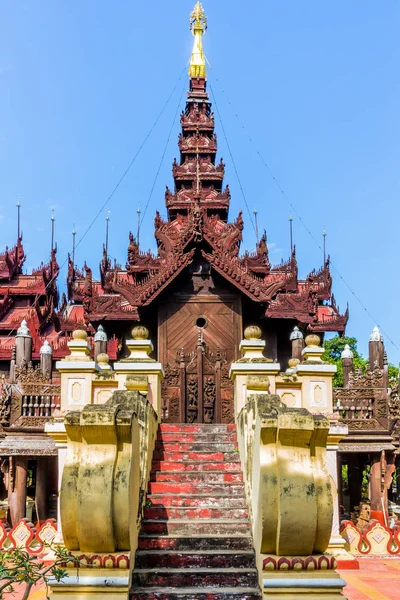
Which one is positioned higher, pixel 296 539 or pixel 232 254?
pixel 232 254

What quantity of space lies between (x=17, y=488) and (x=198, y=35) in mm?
29567

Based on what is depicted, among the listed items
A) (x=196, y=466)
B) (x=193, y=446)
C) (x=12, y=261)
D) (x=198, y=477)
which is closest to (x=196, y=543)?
(x=198, y=477)

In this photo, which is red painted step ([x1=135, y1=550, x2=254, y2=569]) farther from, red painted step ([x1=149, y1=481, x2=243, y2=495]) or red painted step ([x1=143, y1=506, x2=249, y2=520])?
red painted step ([x1=149, y1=481, x2=243, y2=495])

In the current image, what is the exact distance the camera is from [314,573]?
248 inches

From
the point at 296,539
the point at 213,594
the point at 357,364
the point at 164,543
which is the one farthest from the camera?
the point at 357,364

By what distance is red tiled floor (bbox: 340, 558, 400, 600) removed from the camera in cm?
832

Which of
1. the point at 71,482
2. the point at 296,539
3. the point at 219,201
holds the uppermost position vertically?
the point at 219,201

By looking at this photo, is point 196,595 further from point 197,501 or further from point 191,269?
point 191,269

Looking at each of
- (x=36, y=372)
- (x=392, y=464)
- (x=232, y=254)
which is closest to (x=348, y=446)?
(x=392, y=464)

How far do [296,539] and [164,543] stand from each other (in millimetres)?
1906

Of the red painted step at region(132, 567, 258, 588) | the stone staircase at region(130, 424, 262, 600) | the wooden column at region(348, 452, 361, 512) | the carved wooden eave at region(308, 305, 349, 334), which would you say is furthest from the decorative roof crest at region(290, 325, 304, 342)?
the red painted step at region(132, 567, 258, 588)

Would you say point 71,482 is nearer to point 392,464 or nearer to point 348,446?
point 348,446

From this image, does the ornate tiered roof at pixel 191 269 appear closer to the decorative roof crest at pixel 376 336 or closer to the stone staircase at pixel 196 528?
the decorative roof crest at pixel 376 336

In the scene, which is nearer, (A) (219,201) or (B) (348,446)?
(B) (348,446)
